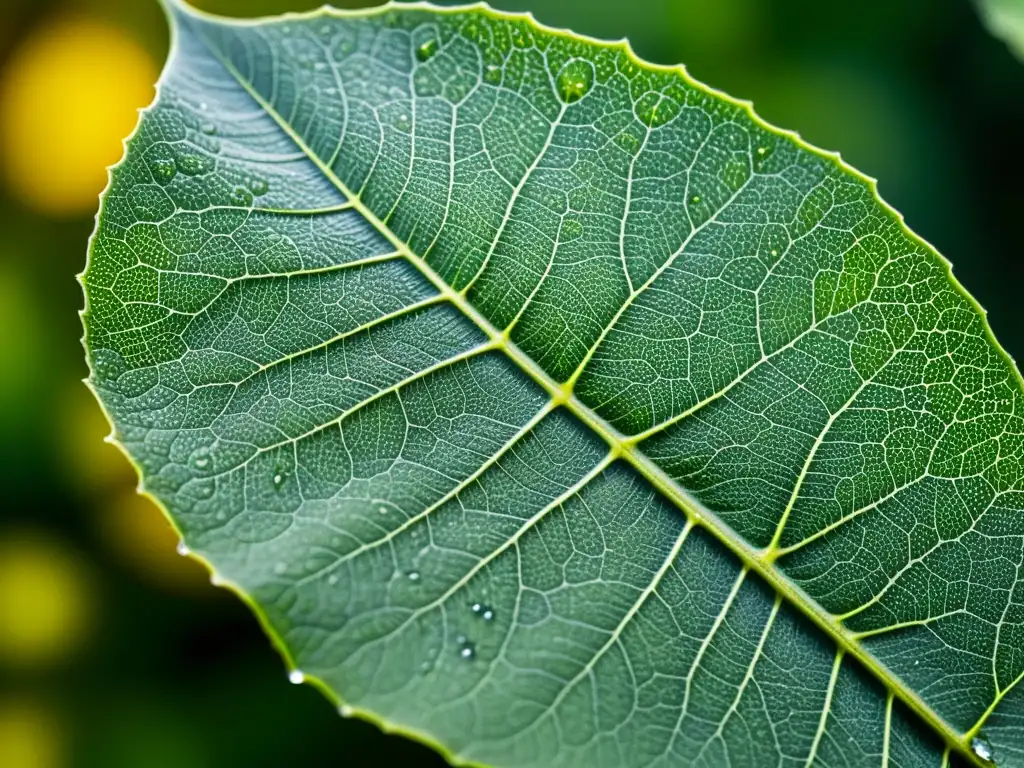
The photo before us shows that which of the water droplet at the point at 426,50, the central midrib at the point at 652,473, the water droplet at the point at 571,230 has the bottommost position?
the central midrib at the point at 652,473

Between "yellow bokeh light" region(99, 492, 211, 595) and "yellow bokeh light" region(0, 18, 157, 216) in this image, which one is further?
"yellow bokeh light" region(0, 18, 157, 216)

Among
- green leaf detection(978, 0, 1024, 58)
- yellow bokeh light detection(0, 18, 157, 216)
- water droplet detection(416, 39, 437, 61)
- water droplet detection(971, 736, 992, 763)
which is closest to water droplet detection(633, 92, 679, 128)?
water droplet detection(416, 39, 437, 61)

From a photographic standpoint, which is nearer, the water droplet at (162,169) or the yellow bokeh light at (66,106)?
the water droplet at (162,169)

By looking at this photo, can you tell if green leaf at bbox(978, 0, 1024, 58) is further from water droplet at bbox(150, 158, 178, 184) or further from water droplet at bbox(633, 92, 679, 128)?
water droplet at bbox(150, 158, 178, 184)

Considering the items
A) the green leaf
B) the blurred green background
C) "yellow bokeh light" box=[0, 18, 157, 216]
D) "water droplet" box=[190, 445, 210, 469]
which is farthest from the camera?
"yellow bokeh light" box=[0, 18, 157, 216]

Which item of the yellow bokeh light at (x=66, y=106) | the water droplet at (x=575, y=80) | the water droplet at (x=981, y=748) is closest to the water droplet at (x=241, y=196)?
the water droplet at (x=575, y=80)

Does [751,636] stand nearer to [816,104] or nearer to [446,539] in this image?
[446,539]

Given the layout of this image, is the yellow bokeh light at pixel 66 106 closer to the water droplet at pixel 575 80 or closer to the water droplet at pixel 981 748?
the water droplet at pixel 575 80
